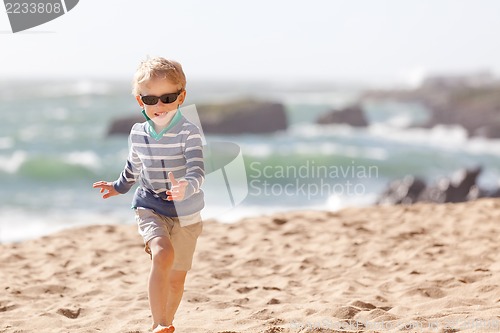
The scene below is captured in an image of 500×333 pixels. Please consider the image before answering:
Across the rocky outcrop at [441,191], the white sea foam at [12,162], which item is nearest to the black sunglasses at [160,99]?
the rocky outcrop at [441,191]

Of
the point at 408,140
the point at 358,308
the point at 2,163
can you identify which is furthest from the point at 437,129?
the point at 358,308

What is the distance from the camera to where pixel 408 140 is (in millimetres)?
35969

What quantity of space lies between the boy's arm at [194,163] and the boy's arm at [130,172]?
0.32 metres

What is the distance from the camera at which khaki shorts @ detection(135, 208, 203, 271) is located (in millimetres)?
3447

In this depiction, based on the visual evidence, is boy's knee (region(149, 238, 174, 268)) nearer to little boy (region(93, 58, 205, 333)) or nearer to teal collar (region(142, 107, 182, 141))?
little boy (region(93, 58, 205, 333))

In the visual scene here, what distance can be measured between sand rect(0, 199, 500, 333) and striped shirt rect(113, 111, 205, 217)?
3.00ft

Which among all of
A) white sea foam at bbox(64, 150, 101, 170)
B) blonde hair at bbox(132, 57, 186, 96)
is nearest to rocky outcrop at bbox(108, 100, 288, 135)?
white sea foam at bbox(64, 150, 101, 170)

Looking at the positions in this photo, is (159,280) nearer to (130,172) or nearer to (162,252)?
(162,252)

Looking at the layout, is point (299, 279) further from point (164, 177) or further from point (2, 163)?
point (2, 163)

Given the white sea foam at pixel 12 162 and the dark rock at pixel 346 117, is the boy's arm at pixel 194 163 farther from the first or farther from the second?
the dark rock at pixel 346 117

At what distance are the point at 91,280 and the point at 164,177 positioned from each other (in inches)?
102

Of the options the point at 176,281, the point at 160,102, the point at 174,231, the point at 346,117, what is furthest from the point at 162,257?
the point at 346,117

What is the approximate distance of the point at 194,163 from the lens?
130 inches

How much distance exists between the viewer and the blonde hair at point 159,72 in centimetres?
332
